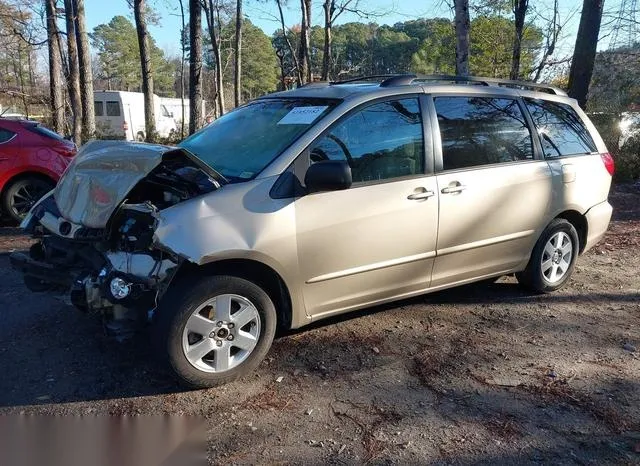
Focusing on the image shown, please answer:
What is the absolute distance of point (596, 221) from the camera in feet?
18.2

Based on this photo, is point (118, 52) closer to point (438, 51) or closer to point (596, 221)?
point (438, 51)

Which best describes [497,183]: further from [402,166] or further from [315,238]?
[315,238]

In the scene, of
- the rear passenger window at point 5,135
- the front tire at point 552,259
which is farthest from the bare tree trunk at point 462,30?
the rear passenger window at point 5,135

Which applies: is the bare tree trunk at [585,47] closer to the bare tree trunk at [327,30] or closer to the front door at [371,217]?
the front door at [371,217]

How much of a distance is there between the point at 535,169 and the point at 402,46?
55929mm

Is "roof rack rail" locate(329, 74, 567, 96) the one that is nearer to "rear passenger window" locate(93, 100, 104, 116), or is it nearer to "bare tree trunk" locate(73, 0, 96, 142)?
"bare tree trunk" locate(73, 0, 96, 142)

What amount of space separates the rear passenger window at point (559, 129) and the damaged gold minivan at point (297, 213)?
0.05m

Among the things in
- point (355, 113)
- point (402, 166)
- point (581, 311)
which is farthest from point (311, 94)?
point (581, 311)

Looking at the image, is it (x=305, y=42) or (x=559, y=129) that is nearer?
(x=559, y=129)

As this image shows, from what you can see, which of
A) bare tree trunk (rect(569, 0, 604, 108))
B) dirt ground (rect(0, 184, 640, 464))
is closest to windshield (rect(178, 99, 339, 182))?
dirt ground (rect(0, 184, 640, 464))

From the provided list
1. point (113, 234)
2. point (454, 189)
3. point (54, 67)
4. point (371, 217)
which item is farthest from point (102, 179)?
point (54, 67)

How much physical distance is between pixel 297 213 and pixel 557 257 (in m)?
2.97

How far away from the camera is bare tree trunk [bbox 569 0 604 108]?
1081 centimetres

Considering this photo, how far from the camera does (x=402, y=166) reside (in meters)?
4.21
